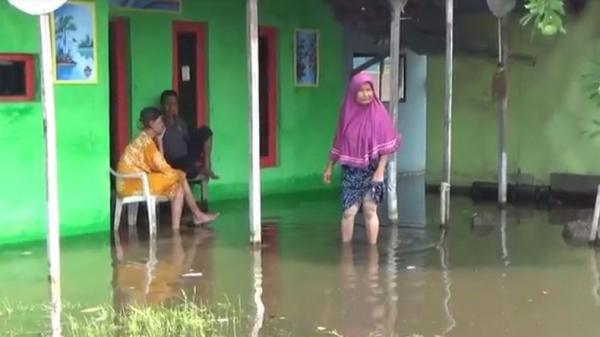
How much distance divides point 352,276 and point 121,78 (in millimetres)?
4674

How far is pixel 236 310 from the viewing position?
716 centimetres

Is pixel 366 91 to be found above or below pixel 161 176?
above

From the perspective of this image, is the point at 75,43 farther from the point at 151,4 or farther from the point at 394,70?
the point at 394,70

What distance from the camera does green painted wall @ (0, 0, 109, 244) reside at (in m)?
9.70

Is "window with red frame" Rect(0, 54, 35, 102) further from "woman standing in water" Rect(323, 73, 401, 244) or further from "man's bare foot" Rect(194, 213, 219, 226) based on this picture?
"woman standing in water" Rect(323, 73, 401, 244)

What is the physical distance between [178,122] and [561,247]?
4553 millimetres

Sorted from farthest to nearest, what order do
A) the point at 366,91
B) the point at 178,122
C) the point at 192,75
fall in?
the point at 192,75, the point at 178,122, the point at 366,91

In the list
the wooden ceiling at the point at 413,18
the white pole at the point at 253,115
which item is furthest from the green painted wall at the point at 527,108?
the white pole at the point at 253,115

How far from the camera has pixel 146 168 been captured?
34.9ft

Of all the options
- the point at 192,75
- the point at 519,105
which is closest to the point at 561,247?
the point at 519,105

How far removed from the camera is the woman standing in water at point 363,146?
31.2ft

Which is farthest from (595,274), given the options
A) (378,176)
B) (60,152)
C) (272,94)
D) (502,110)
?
(272,94)

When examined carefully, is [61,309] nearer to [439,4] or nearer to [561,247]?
[561,247]

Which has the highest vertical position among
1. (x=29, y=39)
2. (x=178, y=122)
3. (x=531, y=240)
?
(x=29, y=39)
